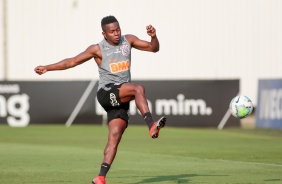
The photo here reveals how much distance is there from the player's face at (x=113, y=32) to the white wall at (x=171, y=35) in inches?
985

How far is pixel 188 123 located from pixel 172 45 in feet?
29.6

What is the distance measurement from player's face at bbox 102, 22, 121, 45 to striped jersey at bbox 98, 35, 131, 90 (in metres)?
0.12

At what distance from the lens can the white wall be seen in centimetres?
3772

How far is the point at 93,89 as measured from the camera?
99.3 ft

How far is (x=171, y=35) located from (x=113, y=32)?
25.6 m

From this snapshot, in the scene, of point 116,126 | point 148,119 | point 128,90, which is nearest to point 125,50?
point 128,90

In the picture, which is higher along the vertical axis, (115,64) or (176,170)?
(115,64)

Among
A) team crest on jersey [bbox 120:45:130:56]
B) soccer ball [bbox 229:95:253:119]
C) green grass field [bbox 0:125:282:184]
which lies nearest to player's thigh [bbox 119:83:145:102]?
team crest on jersey [bbox 120:45:130:56]

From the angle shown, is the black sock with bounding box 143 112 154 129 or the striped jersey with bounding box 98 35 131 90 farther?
the striped jersey with bounding box 98 35 131 90

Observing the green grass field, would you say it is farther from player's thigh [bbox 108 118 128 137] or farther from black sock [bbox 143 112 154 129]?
black sock [bbox 143 112 154 129]

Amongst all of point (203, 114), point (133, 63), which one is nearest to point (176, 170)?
point (203, 114)

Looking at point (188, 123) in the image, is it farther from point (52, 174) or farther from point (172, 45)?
point (52, 174)

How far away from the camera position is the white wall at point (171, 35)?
124 feet

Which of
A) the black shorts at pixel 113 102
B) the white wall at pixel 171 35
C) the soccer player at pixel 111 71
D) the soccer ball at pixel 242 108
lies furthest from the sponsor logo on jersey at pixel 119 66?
the white wall at pixel 171 35
